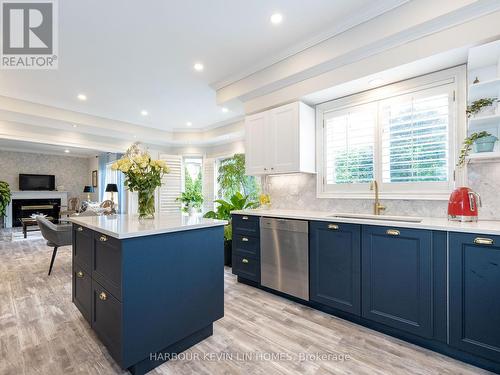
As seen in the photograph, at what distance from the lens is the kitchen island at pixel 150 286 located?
1593mm

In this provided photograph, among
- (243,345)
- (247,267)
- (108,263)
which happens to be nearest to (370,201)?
(247,267)

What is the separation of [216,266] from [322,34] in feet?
8.35

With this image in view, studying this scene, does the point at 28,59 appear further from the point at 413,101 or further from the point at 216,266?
the point at 413,101

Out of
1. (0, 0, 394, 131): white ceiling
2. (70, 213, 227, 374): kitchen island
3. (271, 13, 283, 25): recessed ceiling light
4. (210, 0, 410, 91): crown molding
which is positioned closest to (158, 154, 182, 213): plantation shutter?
(0, 0, 394, 131): white ceiling

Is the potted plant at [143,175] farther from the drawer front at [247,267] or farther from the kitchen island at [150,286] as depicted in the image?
the drawer front at [247,267]

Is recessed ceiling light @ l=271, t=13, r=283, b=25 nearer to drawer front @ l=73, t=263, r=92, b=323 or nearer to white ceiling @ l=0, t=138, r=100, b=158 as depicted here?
drawer front @ l=73, t=263, r=92, b=323

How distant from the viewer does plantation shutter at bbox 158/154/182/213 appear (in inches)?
272

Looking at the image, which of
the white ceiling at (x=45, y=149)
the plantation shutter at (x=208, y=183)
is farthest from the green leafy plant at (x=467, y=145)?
the white ceiling at (x=45, y=149)

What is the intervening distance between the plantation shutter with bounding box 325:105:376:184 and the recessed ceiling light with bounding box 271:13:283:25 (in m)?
1.28

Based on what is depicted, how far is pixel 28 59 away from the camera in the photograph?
3.11m

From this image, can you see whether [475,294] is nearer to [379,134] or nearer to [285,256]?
[285,256]

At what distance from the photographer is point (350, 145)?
3.00m

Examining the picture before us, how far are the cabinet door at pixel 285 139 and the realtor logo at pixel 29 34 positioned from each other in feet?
8.15

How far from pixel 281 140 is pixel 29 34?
118 inches
